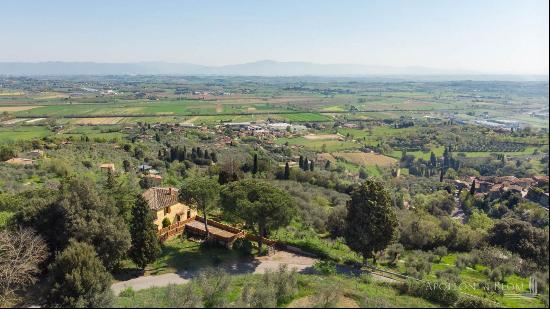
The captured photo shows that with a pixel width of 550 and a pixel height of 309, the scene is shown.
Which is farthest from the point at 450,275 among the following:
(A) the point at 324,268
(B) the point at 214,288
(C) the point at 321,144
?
(C) the point at 321,144

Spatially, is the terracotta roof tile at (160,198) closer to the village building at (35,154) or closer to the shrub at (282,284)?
the shrub at (282,284)

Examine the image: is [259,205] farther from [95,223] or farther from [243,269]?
[95,223]

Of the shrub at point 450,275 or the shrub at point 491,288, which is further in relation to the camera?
the shrub at point 450,275

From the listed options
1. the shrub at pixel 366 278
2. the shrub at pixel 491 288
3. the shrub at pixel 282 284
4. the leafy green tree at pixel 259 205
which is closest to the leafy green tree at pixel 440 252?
the shrub at pixel 491 288

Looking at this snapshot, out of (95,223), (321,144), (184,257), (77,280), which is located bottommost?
(321,144)

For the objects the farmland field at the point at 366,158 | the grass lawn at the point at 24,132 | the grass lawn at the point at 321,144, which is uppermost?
the grass lawn at the point at 24,132

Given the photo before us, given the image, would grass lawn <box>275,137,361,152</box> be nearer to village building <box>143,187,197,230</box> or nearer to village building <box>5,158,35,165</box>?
village building <box>5,158,35,165</box>

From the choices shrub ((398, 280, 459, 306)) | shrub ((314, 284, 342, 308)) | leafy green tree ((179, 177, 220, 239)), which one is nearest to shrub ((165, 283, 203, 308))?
shrub ((314, 284, 342, 308))
